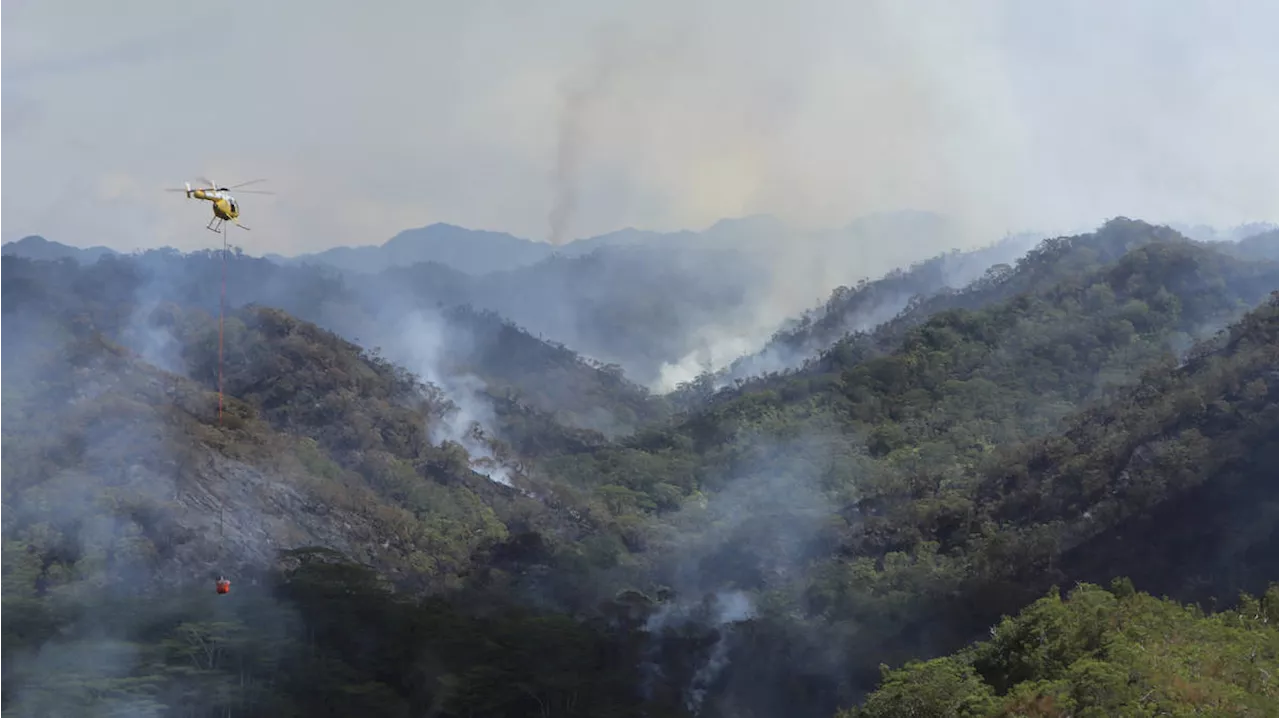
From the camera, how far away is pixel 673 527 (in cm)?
9025

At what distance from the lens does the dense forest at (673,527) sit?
52094mm

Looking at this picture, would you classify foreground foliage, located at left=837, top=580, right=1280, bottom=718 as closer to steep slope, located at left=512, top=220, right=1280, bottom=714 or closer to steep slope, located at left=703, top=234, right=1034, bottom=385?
steep slope, located at left=512, top=220, right=1280, bottom=714

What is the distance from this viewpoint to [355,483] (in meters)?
91.9

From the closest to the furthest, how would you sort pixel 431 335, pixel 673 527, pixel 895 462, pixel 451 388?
pixel 673 527, pixel 895 462, pixel 451 388, pixel 431 335

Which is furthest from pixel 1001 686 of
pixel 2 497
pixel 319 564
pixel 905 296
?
pixel 905 296

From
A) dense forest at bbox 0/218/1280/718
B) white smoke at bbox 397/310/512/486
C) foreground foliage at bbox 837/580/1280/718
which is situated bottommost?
foreground foliage at bbox 837/580/1280/718

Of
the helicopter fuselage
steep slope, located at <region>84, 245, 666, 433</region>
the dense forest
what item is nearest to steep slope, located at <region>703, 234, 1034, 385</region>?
steep slope, located at <region>84, 245, 666, 433</region>

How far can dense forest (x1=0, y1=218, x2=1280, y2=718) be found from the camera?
2051 inches

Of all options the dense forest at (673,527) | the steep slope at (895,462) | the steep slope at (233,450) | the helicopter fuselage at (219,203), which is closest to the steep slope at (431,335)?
the dense forest at (673,527)

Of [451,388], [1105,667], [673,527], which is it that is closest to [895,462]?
[673,527]

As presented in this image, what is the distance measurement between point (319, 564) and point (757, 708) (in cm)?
2113

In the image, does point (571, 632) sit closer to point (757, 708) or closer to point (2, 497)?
point (757, 708)

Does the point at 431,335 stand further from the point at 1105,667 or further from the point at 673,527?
the point at 1105,667

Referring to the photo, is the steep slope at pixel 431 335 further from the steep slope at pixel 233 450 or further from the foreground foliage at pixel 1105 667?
the foreground foliage at pixel 1105 667
